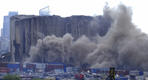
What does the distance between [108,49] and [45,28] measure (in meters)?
15.3

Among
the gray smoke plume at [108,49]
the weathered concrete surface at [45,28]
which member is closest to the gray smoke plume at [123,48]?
the gray smoke plume at [108,49]

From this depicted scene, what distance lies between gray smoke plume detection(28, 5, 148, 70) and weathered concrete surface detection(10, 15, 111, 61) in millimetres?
2291

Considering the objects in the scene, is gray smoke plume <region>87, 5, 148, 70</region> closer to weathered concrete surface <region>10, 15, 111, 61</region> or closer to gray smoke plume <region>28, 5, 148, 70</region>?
gray smoke plume <region>28, 5, 148, 70</region>

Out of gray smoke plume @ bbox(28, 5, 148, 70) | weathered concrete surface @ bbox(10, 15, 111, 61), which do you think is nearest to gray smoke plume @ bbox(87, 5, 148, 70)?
gray smoke plume @ bbox(28, 5, 148, 70)

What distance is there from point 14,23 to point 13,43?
10.9 ft

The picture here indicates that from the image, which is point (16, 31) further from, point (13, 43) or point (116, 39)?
point (116, 39)

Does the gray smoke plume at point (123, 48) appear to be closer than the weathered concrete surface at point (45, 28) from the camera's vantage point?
Yes

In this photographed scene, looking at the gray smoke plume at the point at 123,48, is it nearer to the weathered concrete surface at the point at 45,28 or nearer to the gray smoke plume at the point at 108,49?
the gray smoke plume at the point at 108,49

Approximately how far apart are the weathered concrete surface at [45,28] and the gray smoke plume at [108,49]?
229 cm

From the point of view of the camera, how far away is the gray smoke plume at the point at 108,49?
101 feet

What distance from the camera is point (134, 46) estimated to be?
30.9 metres

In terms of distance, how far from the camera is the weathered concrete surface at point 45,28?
147 ft

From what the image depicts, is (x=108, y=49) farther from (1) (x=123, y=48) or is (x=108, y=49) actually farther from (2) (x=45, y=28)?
(2) (x=45, y=28)

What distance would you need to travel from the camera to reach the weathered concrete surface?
1761 inches
